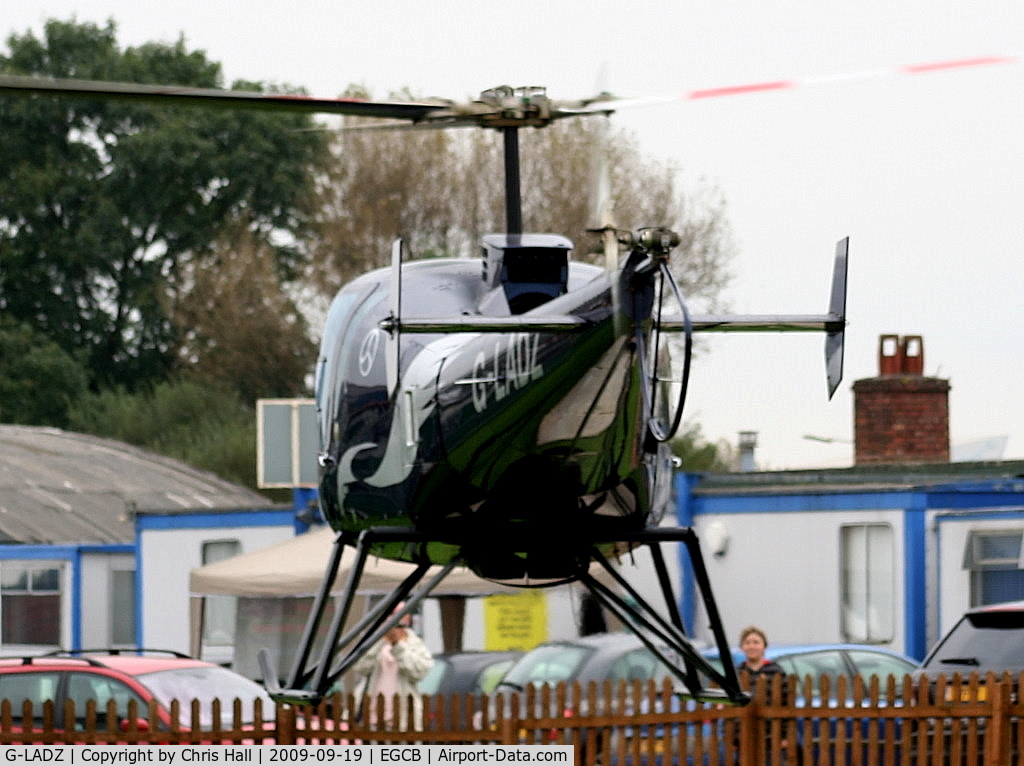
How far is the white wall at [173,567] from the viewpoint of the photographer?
26344 mm

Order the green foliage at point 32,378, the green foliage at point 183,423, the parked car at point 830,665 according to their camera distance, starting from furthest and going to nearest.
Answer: the green foliage at point 32,378
the green foliage at point 183,423
the parked car at point 830,665

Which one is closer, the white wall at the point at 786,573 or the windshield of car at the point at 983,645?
the windshield of car at the point at 983,645

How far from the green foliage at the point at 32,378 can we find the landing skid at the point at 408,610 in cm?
4504

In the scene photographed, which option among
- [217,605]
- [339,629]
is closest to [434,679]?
[217,605]

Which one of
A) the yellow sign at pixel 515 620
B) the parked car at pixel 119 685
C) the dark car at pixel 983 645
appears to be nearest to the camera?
the dark car at pixel 983 645

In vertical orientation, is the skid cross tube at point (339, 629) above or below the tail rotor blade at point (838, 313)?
below

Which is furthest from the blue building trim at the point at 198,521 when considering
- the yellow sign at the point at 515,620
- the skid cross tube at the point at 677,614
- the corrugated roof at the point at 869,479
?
the skid cross tube at the point at 677,614

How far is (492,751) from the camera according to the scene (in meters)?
10.5

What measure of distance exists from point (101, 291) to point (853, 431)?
34.2 meters

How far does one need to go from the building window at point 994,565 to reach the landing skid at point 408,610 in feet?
25.1

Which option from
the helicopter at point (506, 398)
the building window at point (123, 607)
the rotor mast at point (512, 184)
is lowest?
the building window at point (123, 607)

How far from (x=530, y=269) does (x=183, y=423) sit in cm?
4684

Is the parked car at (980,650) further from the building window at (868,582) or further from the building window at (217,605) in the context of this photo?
the building window at (217,605)

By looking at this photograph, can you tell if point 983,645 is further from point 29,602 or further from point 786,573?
point 29,602
